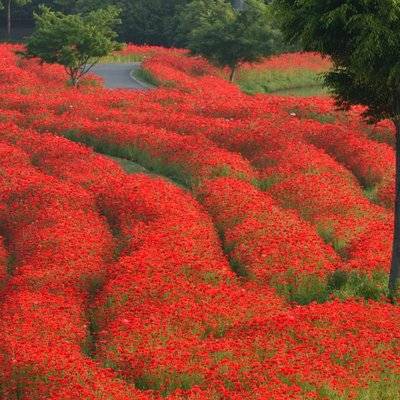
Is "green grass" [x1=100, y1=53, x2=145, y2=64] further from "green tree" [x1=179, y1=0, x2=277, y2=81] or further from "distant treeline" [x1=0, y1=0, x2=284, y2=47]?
"green tree" [x1=179, y1=0, x2=277, y2=81]

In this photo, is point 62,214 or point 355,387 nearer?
point 355,387

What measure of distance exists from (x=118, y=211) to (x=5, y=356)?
23.0 ft

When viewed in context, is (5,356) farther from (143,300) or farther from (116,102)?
(116,102)

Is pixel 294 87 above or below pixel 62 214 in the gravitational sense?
below

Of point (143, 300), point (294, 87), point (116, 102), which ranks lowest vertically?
point (294, 87)

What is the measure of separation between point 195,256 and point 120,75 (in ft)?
105

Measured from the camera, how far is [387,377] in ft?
38.0

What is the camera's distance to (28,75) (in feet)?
122

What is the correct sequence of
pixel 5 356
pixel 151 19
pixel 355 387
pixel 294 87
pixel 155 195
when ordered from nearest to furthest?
pixel 355 387 < pixel 5 356 < pixel 155 195 < pixel 294 87 < pixel 151 19

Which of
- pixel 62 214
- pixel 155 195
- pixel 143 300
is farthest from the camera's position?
pixel 155 195

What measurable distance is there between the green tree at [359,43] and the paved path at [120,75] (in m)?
26.2

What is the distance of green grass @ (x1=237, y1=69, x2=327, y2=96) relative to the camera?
155 feet

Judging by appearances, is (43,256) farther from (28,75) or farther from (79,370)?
(28,75)

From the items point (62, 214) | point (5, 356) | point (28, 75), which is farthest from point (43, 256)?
point (28, 75)
